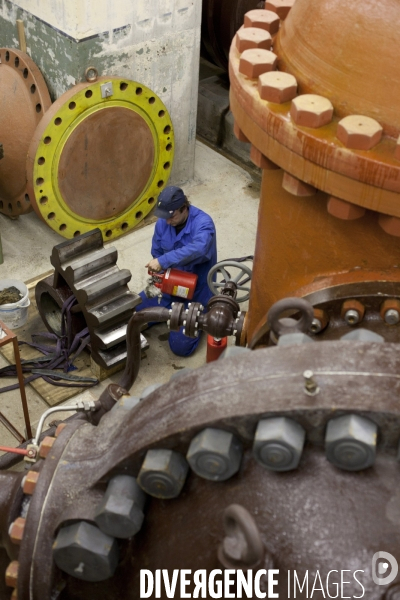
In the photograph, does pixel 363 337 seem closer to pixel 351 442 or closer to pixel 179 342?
pixel 351 442

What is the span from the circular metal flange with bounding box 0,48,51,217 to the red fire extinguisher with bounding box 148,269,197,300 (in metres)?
1.48

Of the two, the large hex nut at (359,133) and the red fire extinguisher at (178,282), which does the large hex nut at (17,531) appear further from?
the red fire extinguisher at (178,282)

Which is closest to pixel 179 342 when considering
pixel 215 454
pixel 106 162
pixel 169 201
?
pixel 169 201

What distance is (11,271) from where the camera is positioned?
565 centimetres

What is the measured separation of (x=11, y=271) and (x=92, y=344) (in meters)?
1.36

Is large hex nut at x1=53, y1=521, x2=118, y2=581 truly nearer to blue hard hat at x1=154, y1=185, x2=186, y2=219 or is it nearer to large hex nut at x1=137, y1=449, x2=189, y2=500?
large hex nut at x1=137, y1=449, x2=189, y2=500

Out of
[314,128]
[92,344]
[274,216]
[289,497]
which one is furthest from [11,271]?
[289,497]

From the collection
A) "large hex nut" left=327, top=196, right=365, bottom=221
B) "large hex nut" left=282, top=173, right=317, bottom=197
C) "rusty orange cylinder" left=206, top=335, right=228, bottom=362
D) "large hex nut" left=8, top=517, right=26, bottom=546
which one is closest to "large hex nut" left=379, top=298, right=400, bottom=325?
"large hex nut" left=327, top=196, right=365, bottom=221

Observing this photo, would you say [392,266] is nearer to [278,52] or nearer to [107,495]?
[278,52]

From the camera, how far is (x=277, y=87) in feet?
6.21

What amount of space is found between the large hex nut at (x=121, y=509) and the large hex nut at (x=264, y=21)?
4.92ft

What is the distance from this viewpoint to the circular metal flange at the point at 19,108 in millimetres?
5371

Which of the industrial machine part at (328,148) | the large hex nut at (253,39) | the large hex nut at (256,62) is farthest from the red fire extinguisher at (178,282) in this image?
the large hex nut at (256,62)

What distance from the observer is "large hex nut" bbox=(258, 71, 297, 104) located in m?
1.90
